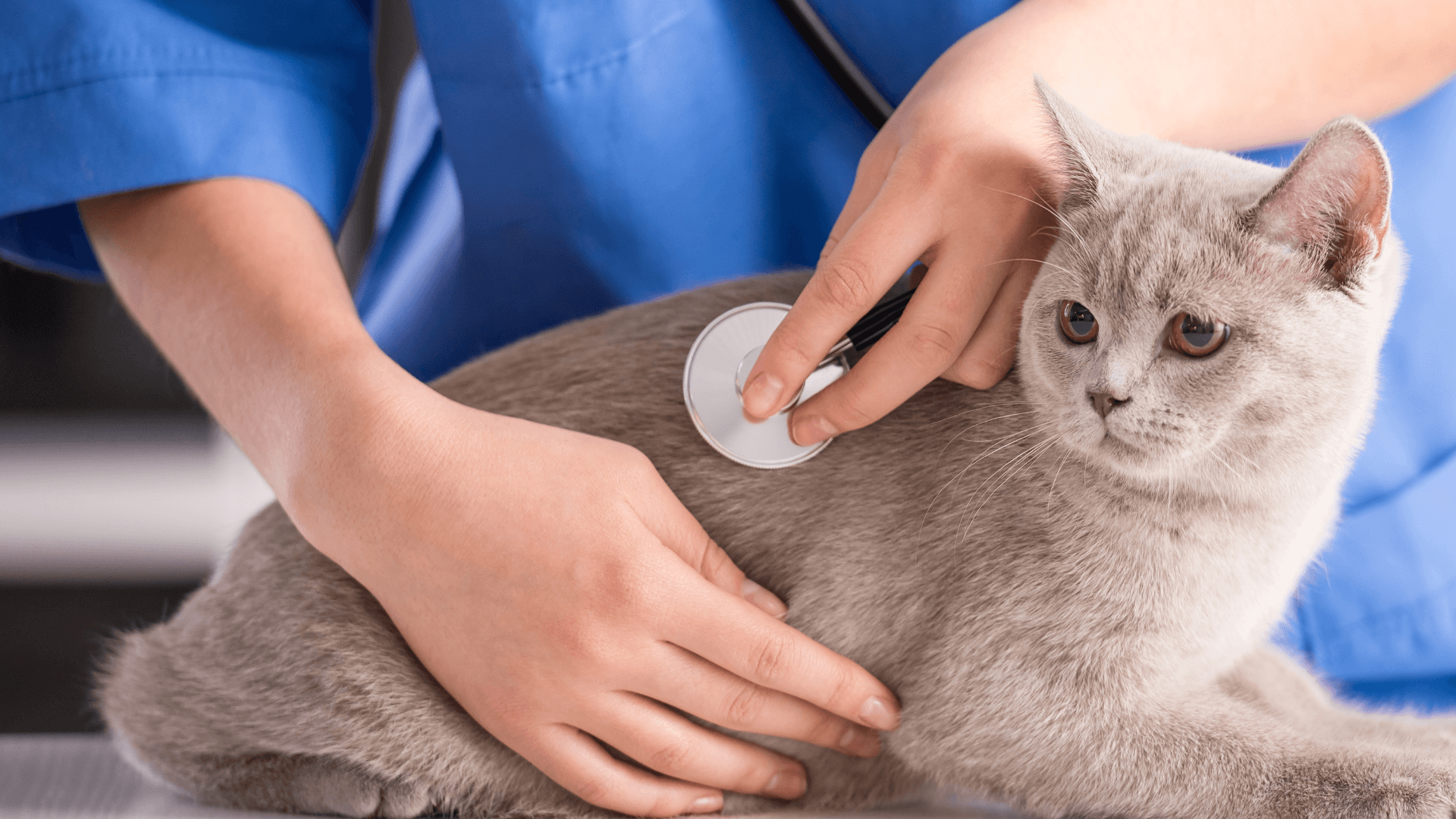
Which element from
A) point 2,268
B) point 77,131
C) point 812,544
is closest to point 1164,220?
point 812,544

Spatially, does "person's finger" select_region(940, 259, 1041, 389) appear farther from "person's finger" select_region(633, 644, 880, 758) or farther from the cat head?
"person's finger" select_region(633, 644, 880, 758)

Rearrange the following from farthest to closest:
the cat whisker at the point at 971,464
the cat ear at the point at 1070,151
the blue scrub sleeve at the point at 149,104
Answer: the blue scrub sleeve at the point at 149,104 → the cat whisker at the point at 971,464 → the cat ear at the point at 1070,151

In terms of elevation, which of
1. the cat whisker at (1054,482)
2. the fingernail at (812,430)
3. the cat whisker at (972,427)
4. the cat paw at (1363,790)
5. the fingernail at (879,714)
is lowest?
the cat paw at (1363,790)

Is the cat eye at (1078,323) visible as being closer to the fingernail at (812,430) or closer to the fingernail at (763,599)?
the fingernail at (812,430)

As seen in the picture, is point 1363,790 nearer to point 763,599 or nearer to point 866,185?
point 763,599

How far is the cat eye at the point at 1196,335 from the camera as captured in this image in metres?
0.71

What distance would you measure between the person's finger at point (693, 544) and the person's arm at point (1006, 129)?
126mm

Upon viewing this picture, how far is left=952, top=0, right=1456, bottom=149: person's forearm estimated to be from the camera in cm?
86

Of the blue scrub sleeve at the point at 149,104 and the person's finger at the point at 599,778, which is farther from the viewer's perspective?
the blue scrub sleeve at the point at 149,104

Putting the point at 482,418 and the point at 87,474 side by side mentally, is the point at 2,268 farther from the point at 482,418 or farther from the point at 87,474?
the point at 482,418

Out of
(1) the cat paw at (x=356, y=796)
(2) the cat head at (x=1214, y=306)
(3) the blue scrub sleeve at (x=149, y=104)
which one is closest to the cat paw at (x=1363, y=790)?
(2) the cat head at (x=1214, y=306)

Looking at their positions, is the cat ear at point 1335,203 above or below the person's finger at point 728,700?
above

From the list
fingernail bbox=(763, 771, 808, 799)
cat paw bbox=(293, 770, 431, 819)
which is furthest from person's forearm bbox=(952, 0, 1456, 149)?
cat paw bbox=(293, 770, 431, 819)

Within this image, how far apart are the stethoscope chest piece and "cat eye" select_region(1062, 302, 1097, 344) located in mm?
253
